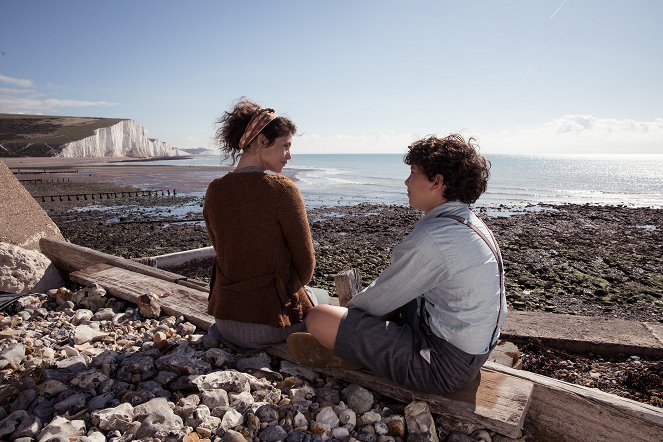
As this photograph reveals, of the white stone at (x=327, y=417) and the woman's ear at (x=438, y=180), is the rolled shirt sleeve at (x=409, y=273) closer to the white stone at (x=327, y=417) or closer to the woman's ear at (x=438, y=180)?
the woman's ear at (x=438, y=180)

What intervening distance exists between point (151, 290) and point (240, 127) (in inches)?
91.0

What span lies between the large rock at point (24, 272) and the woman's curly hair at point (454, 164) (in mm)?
4692

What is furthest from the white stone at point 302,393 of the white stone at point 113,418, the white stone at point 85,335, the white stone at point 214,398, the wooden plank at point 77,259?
the wooden plank at point 77,259

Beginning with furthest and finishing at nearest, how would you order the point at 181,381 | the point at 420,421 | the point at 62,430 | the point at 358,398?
the point at 181,381, the point at 358,398, the point at 420,421, the point at 62,430

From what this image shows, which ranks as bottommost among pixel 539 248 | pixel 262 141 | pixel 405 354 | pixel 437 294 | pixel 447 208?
pixel 539 248

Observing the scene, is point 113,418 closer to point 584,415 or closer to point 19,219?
point 584,415

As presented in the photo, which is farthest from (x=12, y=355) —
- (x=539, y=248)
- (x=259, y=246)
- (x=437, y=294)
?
(x=539, y=248)

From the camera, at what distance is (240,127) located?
313cm

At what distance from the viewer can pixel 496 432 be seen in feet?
8.07

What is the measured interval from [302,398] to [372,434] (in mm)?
470

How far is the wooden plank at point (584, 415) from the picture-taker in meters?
2.42

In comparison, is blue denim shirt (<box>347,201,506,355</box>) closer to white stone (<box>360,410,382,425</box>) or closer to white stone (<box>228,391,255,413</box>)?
white stone (<box>360,410,382,425</box>)

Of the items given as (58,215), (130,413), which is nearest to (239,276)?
(130,413)

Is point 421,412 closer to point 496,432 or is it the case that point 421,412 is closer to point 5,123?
point 496,432
